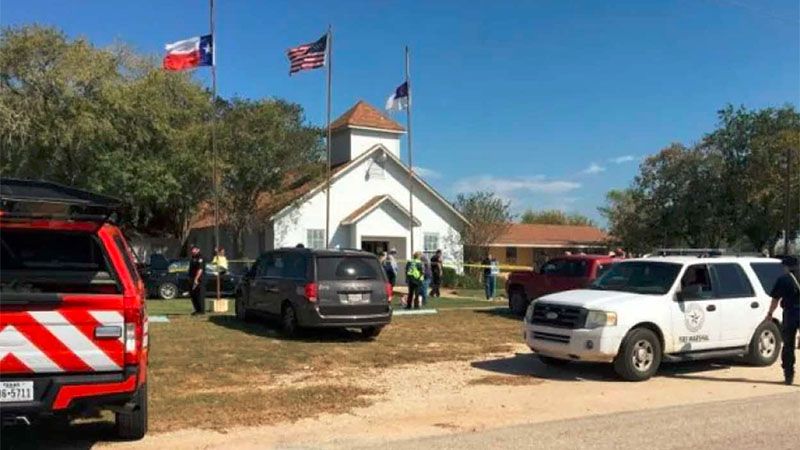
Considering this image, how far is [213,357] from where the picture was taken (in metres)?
12.5

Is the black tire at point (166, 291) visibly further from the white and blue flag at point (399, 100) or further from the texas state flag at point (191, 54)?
the white and blue flag at point (399, 100)

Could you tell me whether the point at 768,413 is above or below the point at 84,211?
below

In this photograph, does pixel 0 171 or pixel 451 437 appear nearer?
pixel 451 437

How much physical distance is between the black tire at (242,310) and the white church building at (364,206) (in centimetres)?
1880

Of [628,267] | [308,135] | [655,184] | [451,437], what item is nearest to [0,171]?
[308,135]

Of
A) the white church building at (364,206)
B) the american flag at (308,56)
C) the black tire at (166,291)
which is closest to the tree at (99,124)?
the white church building at (364,206)

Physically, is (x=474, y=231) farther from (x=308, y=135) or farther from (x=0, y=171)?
(x=0, y=171)

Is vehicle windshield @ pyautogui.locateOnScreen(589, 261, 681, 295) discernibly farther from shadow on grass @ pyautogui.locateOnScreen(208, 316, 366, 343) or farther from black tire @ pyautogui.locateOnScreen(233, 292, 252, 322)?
black tire @ pyautogui.locateOnScreen(233, 292, 252, 322)

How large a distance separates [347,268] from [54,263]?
27.2 feet

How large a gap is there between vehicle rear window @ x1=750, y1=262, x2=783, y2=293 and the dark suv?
654 centimetres

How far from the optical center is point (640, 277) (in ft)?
40.5

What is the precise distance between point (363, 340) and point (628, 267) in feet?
17.3

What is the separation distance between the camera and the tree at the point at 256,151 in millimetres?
36375

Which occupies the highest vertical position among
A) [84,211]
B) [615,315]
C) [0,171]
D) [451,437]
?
[0,171]
